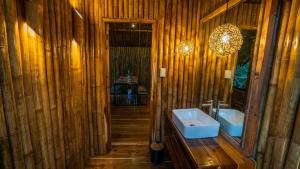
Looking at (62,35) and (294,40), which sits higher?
(62,35)

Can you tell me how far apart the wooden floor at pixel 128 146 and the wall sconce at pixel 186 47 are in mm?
2196

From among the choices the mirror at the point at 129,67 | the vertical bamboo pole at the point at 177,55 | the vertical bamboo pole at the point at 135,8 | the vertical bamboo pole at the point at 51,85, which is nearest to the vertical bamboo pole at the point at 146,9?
the vertical bamboo pole at the point at 135,8

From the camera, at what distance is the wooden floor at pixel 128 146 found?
3002 millimetres

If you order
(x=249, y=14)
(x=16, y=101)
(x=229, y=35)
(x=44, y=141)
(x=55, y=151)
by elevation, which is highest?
(x=249, y=14)

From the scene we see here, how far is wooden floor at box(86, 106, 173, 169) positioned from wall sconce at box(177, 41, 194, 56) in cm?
220

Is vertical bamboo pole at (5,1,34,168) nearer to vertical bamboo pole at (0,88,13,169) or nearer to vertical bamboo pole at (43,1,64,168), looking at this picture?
vertical bamboo pole at (0,88,13,169)

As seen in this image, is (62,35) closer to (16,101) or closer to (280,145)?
(16,101)

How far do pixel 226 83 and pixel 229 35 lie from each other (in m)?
0.76

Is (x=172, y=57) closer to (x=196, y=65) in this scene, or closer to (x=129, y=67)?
(x=196, y=65)

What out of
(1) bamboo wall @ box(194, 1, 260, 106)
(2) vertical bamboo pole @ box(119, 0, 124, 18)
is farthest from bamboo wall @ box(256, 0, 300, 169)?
(2) vertical bamboo pole @ box(119, 0, 124, 18)

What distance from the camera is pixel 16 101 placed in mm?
1260

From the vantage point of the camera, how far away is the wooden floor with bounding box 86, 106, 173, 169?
3002 mm

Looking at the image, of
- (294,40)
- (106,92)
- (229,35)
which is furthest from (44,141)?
(294,40)

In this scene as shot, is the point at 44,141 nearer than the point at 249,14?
Yes
